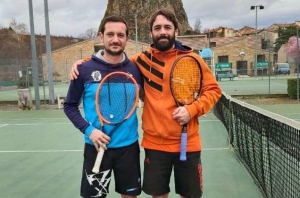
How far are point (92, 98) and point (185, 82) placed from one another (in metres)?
0.59

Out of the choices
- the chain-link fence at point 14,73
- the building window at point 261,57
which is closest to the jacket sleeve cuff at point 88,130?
the chain-link fence at point 14,73

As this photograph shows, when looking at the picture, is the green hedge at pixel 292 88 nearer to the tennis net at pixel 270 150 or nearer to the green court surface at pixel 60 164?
the green court surface at pixel 60 164

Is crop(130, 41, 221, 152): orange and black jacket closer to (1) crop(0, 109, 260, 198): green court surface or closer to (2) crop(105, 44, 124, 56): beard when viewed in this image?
(2) crop(105, 44, 124, 56): beard

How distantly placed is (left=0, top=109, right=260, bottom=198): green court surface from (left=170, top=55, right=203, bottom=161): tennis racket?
5.34 ft

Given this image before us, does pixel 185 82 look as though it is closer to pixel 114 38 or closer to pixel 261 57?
pixel 114 38

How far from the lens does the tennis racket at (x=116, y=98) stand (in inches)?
93.7

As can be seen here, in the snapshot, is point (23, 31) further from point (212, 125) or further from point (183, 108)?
point (183, 108)

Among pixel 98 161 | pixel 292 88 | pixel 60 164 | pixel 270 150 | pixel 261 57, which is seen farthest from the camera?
pixel 261 57

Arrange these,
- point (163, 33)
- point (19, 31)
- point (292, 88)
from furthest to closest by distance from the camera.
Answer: point (19, 31)
point (292, 88)
point (163, 33)

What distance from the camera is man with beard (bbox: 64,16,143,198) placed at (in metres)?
2.39

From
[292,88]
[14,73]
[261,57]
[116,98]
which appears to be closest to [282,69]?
[261,57]

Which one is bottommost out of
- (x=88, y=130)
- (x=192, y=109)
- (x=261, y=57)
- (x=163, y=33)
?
(x=88, y=130)

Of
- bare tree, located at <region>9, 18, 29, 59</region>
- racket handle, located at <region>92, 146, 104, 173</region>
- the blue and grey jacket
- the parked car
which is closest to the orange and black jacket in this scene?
the blue and grey jacket

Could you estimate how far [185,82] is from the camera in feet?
7.98
